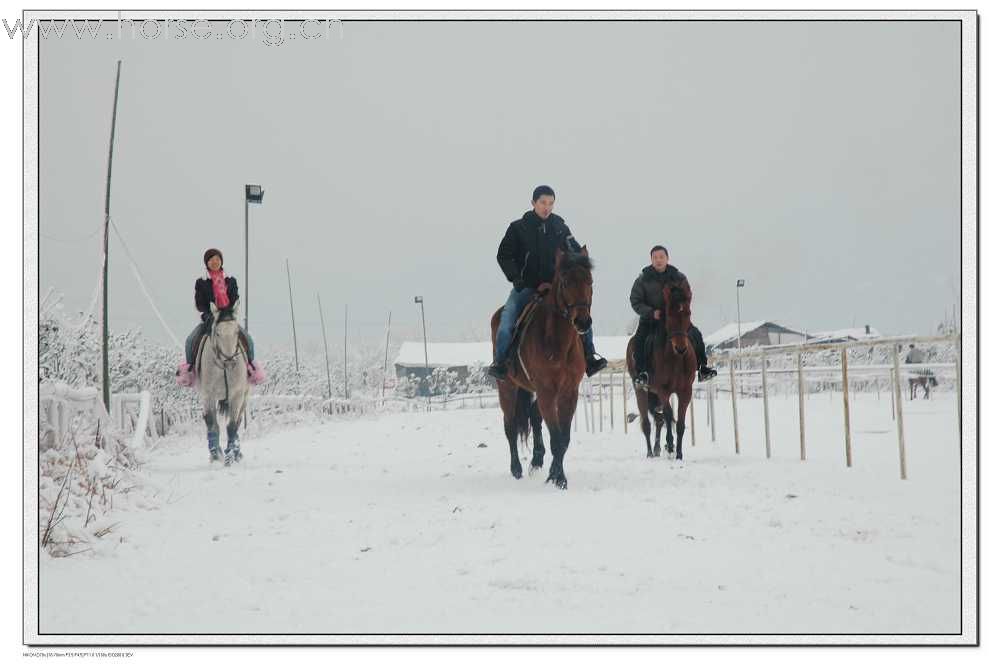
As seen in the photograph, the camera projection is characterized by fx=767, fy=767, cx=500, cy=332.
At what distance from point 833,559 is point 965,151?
3048 millimetres

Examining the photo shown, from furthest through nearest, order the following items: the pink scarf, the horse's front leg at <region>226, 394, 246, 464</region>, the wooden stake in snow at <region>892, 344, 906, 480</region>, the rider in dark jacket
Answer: the horse's front leg at <region>226, 394, 246, 464</region>, the pink scarf, the rider in dark jacket, the wooden stake in snow at <region>892, 344, 906, 480</region>

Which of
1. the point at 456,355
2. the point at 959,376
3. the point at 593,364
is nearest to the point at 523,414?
the point at 593,364

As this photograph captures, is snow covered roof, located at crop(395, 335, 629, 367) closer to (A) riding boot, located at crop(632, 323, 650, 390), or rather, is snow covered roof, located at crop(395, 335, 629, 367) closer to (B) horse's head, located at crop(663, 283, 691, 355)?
(A) riding boot, located at crop(632, 323, 650, 390)

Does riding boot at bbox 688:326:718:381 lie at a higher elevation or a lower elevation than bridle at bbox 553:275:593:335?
lower

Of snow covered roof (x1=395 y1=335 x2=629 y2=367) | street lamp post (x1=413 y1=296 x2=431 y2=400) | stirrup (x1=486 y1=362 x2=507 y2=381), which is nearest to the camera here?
stirrup (x1=486 y1=362 x2=507 y2=381)

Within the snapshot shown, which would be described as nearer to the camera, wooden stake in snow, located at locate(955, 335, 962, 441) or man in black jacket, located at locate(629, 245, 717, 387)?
wooden stake in snow, located at locate(955, 335, 962, 441)

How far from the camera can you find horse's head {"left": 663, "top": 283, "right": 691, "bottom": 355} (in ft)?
22.7

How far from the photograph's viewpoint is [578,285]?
553 cm

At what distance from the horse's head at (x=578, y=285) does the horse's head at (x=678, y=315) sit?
141 centimetres

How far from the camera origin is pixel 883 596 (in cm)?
402

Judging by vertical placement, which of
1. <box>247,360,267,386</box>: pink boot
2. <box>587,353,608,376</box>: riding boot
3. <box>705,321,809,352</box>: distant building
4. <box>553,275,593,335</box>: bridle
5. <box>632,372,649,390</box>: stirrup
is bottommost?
<box>632,372,649,390</box>: stirrup

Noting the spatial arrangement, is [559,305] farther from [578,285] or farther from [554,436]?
[554,436]

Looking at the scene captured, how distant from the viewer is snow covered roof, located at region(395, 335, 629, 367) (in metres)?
7.88

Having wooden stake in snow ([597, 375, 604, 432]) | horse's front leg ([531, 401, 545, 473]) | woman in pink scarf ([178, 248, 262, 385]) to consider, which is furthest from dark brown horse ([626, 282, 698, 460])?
woman in pink scarf ([178, 248, 262, 385])
